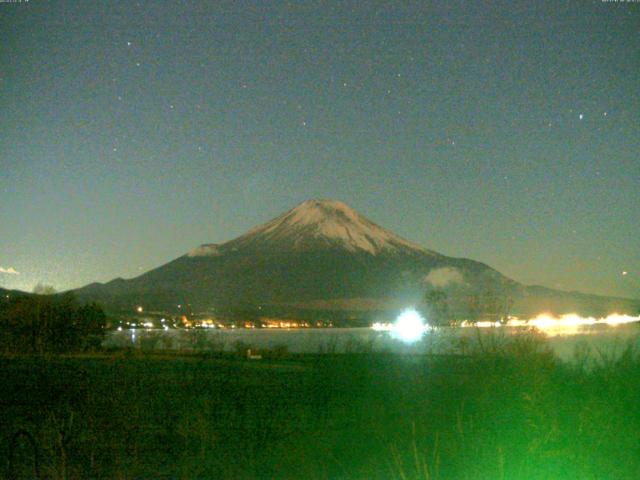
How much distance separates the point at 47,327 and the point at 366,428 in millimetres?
36427

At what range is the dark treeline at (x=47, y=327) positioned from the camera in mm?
44406

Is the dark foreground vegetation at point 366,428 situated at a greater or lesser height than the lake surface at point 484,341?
lesser

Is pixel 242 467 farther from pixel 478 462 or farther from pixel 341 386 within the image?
pixel 341 386

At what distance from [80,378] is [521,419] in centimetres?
1495

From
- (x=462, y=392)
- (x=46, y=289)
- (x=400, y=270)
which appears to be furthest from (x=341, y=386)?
(x=400, y=270)

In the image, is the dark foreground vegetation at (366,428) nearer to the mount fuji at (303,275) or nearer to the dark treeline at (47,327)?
the dark treeline at (47,327)

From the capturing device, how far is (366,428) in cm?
1262

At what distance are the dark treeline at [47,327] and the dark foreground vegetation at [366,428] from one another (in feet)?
89.3

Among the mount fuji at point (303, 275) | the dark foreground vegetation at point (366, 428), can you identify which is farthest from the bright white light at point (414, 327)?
the mount fuji at point (303, 275)

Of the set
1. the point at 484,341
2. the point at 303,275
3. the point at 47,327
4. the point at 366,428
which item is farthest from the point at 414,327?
the point at 303,275

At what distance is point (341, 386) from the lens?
18156 mm

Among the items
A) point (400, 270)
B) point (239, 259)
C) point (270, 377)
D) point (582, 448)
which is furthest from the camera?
point (239, 259)

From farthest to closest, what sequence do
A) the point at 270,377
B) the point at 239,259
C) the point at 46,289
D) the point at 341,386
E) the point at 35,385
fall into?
the point at 239,259 < the point at 46,289 < the point at 270,377 < the point at 35,385 < the point at 341,386

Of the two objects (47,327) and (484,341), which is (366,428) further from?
(47,327)
